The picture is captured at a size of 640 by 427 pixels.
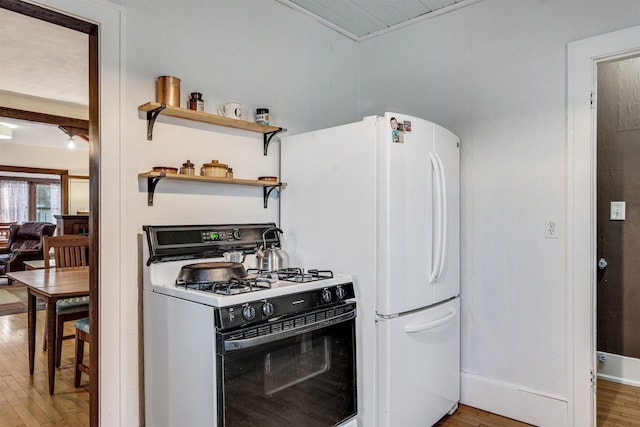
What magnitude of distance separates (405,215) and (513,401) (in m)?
1.36

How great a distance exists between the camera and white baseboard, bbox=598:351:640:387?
301 cm

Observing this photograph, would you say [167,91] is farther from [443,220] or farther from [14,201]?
[14,201]

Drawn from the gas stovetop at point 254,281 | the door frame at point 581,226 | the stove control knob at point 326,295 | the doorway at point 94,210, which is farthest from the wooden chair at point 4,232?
the door frame at point 581,226

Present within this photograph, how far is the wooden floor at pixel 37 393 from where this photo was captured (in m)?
2.53

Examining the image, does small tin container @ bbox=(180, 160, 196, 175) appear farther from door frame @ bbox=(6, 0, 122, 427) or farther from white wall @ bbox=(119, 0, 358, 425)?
door frame @ bbox=(6, 0, 122, 427)

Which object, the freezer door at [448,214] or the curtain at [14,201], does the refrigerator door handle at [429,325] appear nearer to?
the freezer door at [448,214]

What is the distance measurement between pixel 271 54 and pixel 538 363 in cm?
245

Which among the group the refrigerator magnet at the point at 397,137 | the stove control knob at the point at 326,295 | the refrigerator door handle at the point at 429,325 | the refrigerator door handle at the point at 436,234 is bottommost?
the refrigerator door handle at the point at 429,325

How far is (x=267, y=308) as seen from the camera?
5.41 ft

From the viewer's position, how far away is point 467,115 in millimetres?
2717

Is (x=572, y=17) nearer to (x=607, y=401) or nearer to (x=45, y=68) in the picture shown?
(x=607, y=401)

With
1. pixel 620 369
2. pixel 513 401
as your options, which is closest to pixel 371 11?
pixel 513 401

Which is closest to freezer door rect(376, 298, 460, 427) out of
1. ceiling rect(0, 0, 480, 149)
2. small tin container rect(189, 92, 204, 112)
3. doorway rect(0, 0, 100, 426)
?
doorway rect(0, 0, 100, 426)

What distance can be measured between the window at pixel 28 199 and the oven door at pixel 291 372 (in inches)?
334
